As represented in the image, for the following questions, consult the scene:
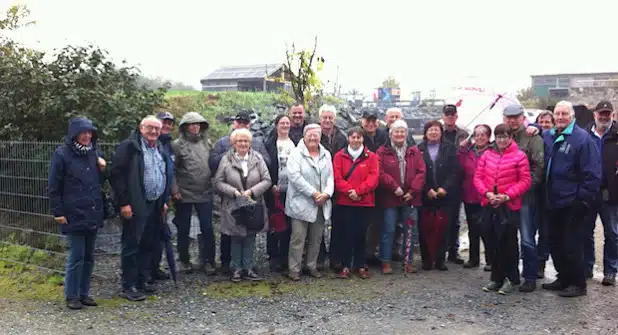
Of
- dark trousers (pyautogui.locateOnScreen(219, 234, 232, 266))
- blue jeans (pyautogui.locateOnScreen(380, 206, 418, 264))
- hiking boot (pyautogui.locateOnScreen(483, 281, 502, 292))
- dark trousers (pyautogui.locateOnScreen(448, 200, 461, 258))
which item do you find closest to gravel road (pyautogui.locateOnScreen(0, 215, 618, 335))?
hiking boot (pyautogui.locateOnScreen(483, 281, 502, 292))

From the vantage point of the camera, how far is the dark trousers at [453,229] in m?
6.87

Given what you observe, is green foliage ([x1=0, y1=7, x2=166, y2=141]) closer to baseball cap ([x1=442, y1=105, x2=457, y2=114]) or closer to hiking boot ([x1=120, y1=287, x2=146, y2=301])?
hiking boot ([x1=120, y1=287, x2=146, y2=301])

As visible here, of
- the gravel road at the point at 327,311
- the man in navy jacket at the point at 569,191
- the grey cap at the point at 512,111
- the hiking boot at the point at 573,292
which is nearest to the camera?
the gravel road at the point at 327,311

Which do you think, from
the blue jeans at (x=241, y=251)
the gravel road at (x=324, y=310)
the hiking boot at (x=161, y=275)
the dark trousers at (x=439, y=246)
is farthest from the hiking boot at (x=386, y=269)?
the hiking boot at (x=161, y=275)

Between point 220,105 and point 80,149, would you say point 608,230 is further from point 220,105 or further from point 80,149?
point 220,105

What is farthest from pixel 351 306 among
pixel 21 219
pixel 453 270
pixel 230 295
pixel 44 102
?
pixel 44 102

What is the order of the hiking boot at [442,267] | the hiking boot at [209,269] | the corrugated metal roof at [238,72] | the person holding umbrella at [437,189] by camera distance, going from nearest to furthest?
1. the hiking boot at [209,269]
2. the person holding umbrella at [437,189]
3. the hiking boot at [442,267]
4. the corrugated metal roof at [238,72]

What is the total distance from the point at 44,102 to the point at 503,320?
20.9 ft

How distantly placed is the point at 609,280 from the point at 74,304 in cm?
584

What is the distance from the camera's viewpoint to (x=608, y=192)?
621cm

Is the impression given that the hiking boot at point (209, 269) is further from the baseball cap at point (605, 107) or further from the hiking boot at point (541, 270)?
the baseball cap at point (605, 107)

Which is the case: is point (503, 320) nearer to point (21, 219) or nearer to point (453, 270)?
point (453, 270)

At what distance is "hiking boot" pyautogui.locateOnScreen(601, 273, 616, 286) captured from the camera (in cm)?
614

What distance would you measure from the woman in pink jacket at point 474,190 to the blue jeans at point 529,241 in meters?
0.60
